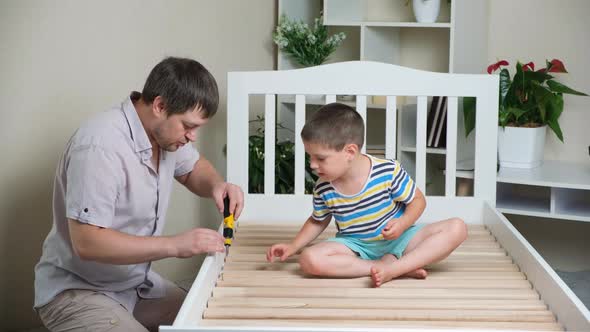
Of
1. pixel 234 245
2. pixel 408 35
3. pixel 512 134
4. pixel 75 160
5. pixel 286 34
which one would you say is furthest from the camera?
pixel 408 35

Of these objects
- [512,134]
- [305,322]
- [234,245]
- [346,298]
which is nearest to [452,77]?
[512,134]

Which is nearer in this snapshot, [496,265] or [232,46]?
[496,265]

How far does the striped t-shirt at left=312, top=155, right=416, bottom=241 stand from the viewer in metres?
1.84

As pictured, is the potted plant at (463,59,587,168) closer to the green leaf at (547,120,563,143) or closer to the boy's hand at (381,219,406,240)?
the green leaf at (547,120,563,143)

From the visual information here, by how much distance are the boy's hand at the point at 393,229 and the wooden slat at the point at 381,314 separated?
0.27 meters

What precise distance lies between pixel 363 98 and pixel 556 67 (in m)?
0.86

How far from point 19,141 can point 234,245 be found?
24.1 inches

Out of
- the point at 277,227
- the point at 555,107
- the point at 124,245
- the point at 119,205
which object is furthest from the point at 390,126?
the point at 124,245

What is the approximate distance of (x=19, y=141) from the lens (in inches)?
82.6

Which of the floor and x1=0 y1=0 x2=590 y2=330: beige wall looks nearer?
x1=0 y1=0 x2=590 y2=330: beige wall

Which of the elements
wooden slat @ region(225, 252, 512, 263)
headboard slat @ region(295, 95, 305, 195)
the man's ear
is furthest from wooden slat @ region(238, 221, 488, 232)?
A: the man's ear

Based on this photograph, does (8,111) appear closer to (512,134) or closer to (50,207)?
(50,207)

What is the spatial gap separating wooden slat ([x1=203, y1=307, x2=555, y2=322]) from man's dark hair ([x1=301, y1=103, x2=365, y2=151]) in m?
0.39

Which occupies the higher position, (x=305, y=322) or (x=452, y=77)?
(x=452, y=77)
